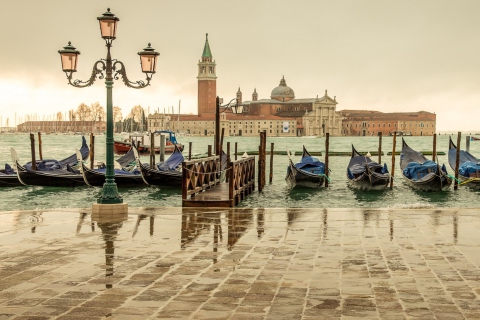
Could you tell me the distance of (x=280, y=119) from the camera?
405ft

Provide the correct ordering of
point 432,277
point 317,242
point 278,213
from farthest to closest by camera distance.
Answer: point 278,213 < point 317,242 < point 432,277

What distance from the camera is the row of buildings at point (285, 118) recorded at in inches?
4567

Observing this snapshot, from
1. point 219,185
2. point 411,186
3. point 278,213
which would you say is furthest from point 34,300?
point 411,186

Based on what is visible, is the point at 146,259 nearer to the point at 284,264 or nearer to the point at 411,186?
the point at 284,264

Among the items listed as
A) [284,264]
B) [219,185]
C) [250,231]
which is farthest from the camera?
[219,185]

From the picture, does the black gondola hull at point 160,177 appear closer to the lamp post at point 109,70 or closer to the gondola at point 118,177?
the gondola at point 118,177

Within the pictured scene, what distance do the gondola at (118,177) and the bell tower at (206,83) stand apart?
304 ft

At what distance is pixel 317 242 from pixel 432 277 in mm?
1717

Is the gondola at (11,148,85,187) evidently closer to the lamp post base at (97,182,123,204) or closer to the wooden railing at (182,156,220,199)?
the wooden railing at (182,156,220,199)

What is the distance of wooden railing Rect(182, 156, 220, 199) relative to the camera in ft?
35.1

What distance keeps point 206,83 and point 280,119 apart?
16460 millimetres

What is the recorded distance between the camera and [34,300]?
4.11 m

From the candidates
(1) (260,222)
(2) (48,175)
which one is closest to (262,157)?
(2) (48,175)

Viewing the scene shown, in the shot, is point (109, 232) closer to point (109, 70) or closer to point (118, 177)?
point (109, 70)
